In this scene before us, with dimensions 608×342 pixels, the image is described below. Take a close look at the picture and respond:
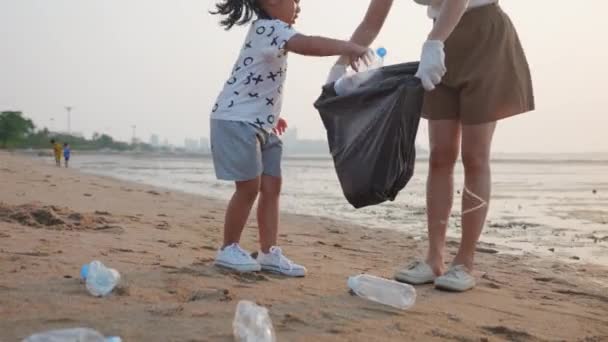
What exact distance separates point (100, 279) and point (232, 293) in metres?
0.51

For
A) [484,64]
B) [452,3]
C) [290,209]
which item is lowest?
[290,209]

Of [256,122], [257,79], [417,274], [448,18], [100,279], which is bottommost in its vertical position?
[417,274]

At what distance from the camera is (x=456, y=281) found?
2852 millimetres

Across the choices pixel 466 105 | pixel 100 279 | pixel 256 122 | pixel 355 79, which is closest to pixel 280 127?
pixel 256 122

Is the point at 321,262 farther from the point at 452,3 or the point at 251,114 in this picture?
the point at 452,3

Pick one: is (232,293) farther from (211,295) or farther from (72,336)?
(72,336)

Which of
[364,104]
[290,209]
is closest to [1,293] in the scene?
[364,104]

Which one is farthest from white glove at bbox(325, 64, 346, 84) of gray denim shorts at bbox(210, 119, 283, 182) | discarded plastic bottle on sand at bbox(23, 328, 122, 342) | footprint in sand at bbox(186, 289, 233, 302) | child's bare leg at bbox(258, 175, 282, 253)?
discarded plastic bottle on sand at bbox(23, 328, 122, 342)

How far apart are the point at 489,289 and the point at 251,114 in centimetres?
144

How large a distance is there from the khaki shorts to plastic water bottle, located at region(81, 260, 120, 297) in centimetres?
175

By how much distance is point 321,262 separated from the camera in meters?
3.60

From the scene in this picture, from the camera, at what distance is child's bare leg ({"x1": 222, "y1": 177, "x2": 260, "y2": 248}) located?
118 inches

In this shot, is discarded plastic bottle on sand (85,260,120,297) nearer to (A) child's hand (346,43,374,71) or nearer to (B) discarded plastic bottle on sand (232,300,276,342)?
(B) discarded plastic bottle on sand (232,300,276,342)

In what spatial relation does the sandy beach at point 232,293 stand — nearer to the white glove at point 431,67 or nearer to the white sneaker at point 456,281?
the white sneaker at point 456,281
